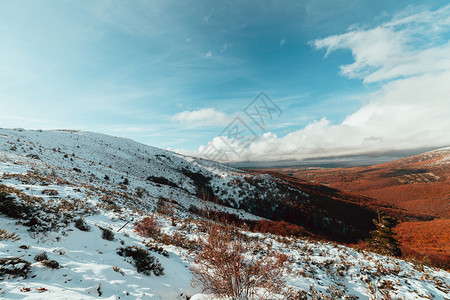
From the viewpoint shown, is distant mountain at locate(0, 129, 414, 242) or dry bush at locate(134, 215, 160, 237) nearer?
dry bush at locate(134, 215, 160, 237)

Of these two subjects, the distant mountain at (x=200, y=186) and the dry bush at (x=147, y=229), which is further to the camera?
the distant mountain at (x=200, y=186)

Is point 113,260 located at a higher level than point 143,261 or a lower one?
higher

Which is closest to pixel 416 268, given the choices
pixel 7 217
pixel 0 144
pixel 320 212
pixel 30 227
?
pixel 30 227

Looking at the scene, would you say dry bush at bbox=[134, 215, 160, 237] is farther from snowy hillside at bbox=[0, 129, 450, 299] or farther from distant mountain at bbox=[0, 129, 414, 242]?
distant mountain at bbox=[0, 129, 414, 242]

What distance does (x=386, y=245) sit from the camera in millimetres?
16375

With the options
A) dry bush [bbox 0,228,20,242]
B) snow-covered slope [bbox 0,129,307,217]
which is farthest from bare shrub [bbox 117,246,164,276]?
snow-covered slope [bbox 0,129,307,217]

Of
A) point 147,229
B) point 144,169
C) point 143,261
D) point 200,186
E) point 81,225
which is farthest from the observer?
point 200,186

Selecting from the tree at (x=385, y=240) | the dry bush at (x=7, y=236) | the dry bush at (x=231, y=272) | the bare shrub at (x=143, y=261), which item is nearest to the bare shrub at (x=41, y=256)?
the dry bush at (x=7, y=236)

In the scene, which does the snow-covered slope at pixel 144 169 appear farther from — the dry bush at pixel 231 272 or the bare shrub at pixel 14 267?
the dry bush at pixel 231 272

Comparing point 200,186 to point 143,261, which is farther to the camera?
point 200,186

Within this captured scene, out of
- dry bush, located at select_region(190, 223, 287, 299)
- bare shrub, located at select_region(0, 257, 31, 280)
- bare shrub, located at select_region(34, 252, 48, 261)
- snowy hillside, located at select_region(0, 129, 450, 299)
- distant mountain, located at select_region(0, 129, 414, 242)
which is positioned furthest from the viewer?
distant mountain, located at select_region(0, 129, 414, 242)

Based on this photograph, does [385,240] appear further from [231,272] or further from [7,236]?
[7,236]

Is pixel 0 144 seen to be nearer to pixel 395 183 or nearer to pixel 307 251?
pixel 307 251

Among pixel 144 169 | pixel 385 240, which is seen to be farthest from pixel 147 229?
pixel 144 169
